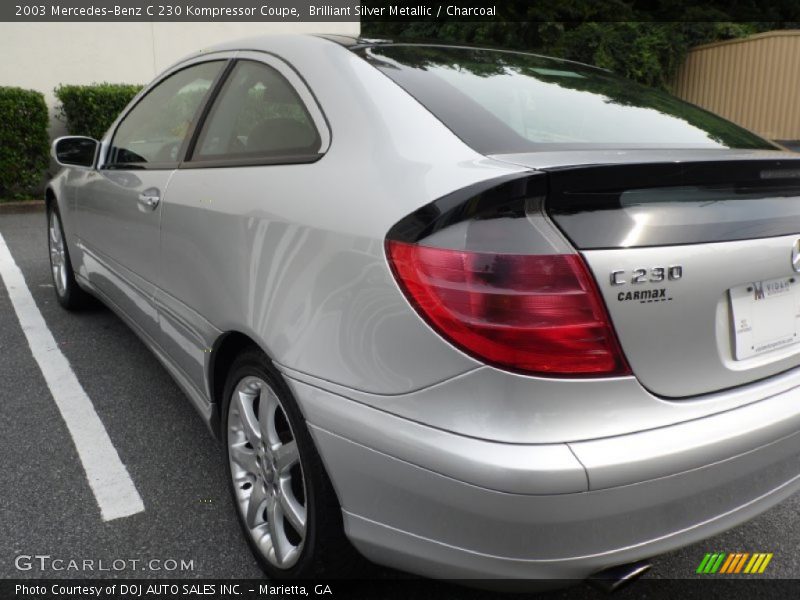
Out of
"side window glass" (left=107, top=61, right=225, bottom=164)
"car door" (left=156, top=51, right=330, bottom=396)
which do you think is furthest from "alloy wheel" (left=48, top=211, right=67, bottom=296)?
"car door" (left=156, top=51, right=330, bottom=396)

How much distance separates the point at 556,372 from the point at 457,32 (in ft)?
61.4

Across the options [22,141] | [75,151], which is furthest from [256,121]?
[22,141]

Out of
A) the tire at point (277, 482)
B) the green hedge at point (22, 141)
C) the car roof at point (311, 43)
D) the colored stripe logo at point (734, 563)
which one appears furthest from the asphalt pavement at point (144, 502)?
the green hedge at point (22, 141)

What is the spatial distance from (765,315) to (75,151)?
344 cm

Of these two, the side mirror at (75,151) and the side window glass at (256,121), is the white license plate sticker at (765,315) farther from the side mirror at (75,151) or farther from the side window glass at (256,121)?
the side mirror at (75,151)

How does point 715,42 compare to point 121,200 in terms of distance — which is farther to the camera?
point 715,42

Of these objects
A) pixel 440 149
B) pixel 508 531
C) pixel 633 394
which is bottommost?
pixel 508 531

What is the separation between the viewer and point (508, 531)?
4.57 feet

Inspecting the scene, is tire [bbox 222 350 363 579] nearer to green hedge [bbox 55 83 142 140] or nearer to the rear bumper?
the rear bumper

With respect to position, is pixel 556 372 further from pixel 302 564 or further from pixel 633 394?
pixel 302 564

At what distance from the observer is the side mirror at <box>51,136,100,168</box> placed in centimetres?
367

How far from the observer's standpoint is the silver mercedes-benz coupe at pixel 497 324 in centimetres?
139

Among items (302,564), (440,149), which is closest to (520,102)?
(440,149)

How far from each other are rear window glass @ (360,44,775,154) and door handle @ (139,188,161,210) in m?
0.99
